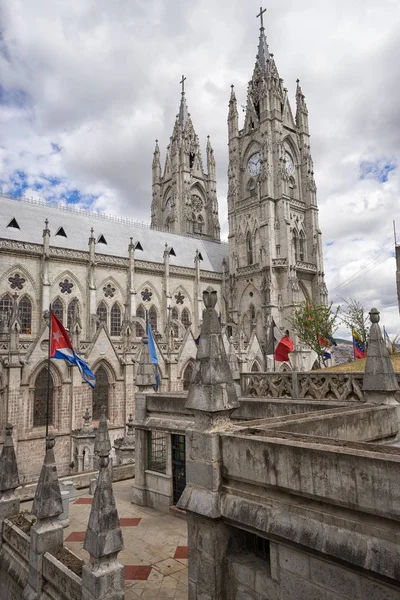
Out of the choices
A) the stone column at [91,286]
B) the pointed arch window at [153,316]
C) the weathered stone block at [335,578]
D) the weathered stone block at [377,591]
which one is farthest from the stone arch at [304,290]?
the weathered stone block at [377,591]

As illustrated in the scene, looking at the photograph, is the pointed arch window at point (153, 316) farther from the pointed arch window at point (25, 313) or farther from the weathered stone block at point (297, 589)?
the weathered stone block at point (297, 589)

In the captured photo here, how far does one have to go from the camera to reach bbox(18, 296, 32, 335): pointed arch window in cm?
3334

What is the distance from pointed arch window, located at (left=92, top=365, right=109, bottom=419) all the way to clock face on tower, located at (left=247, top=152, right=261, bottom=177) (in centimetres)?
3243

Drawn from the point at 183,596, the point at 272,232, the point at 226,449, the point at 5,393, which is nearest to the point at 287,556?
the point at 226,449

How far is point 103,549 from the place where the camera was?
6562 mm

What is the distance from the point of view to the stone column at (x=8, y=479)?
10078mm

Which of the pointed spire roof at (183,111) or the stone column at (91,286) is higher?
the pointed spire roof at (183,111)

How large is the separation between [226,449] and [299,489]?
125 centimetres

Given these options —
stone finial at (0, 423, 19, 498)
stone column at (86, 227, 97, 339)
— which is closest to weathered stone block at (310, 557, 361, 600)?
stone finial at (0, 423, 19, 498)

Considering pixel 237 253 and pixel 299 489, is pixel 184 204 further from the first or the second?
pixel 299 489

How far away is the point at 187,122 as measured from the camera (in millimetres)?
66625

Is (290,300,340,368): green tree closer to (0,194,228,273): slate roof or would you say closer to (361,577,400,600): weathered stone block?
(0,194,228,273): slate roof

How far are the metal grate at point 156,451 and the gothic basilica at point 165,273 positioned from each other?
12232mm

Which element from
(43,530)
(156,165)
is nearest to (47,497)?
(43,530)
